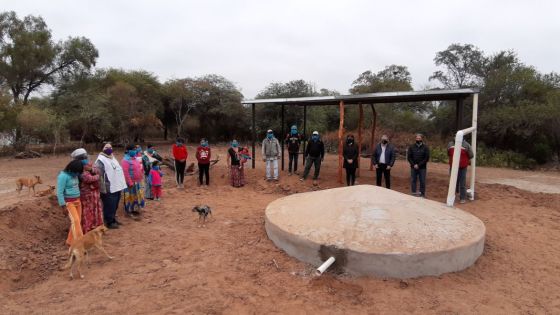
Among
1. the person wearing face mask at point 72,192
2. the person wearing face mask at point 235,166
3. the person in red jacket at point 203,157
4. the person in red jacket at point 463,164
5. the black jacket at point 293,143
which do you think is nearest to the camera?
the person wearing face mask at point 72,192

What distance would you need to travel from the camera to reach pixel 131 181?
6.29 meters

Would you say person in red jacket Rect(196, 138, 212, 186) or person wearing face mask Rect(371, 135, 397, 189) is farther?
person in red jacket Rect(196, 138, 212, 186)

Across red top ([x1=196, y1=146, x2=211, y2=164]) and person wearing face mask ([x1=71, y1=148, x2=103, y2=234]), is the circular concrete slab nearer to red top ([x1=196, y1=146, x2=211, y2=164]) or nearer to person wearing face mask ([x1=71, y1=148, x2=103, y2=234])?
person wearing face mask ([x1=71, y1=148, x2=103, y2=234])

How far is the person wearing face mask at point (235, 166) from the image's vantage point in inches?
364

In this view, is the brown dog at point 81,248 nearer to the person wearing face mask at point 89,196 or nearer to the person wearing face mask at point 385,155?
the person wearing face mask at point 89,196

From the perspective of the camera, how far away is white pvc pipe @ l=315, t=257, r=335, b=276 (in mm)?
4025

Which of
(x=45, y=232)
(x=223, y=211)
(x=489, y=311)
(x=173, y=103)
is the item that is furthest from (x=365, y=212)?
(x=173, y=103)

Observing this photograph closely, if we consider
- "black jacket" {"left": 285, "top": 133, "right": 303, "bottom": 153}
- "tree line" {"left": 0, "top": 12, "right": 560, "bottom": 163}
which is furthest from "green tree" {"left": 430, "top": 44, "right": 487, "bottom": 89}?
"black jacket" {"left": 285, "top": 133, "right": 303, "bottom": 153}

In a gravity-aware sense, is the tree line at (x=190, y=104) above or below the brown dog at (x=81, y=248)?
above

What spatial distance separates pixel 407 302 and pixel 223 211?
414cm

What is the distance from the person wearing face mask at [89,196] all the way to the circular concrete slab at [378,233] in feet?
8.01

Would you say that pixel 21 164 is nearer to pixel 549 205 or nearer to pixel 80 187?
pixel 80 187

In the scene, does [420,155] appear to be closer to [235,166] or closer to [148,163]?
[235,166]

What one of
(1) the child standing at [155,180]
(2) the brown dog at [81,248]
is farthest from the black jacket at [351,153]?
(2) the brown dog at [81,248]
